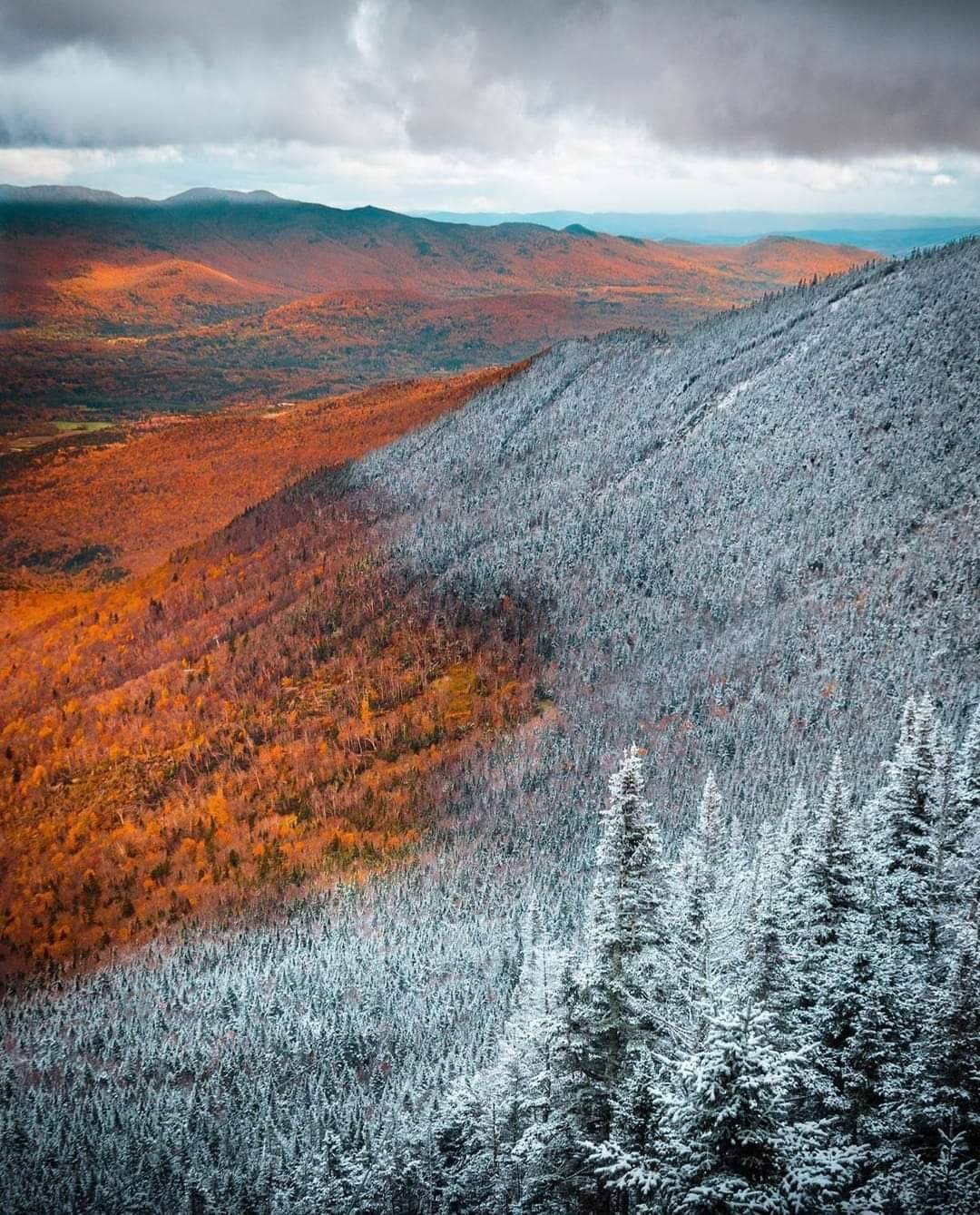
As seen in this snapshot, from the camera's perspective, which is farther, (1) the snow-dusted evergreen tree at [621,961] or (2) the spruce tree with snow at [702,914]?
(2) the spruce tree with snow at [702,914]

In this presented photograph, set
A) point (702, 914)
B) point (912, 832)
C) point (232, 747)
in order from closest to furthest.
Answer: point (912, 832)
point (702, 914)
point (232, 747)

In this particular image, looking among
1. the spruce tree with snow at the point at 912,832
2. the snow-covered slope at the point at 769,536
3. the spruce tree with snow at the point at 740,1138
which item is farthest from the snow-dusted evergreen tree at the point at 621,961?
the snow-covered slope at the point at 769,536

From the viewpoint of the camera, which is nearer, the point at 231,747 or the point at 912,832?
the point at 912,832

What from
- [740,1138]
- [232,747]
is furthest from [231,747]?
[740,1138]

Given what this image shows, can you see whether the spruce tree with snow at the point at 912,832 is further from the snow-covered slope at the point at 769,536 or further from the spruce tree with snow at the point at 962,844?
the snow-covered slope at the point at 769,536

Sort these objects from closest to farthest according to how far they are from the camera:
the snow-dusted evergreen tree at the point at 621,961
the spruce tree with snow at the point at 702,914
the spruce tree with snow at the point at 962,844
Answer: the snow-dusted evergreen tree at the point at 621,961, the spruce tree with snow at the point at 702,914, the spruce tree with snow at the point at 962,844

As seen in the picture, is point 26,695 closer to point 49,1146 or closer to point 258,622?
point 258,622

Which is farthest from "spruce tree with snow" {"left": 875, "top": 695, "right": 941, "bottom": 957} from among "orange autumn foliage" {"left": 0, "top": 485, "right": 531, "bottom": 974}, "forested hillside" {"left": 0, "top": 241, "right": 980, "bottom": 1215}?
"orange autumn foliage" {"left": 0, "top": 485, "right": 531, "bottom": 974}

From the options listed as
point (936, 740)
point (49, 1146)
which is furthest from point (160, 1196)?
point (936, 740)

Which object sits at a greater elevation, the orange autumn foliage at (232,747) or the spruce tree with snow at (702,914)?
the spruce tree with snow at (702,914)

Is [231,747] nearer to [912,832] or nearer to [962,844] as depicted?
[912,832]
